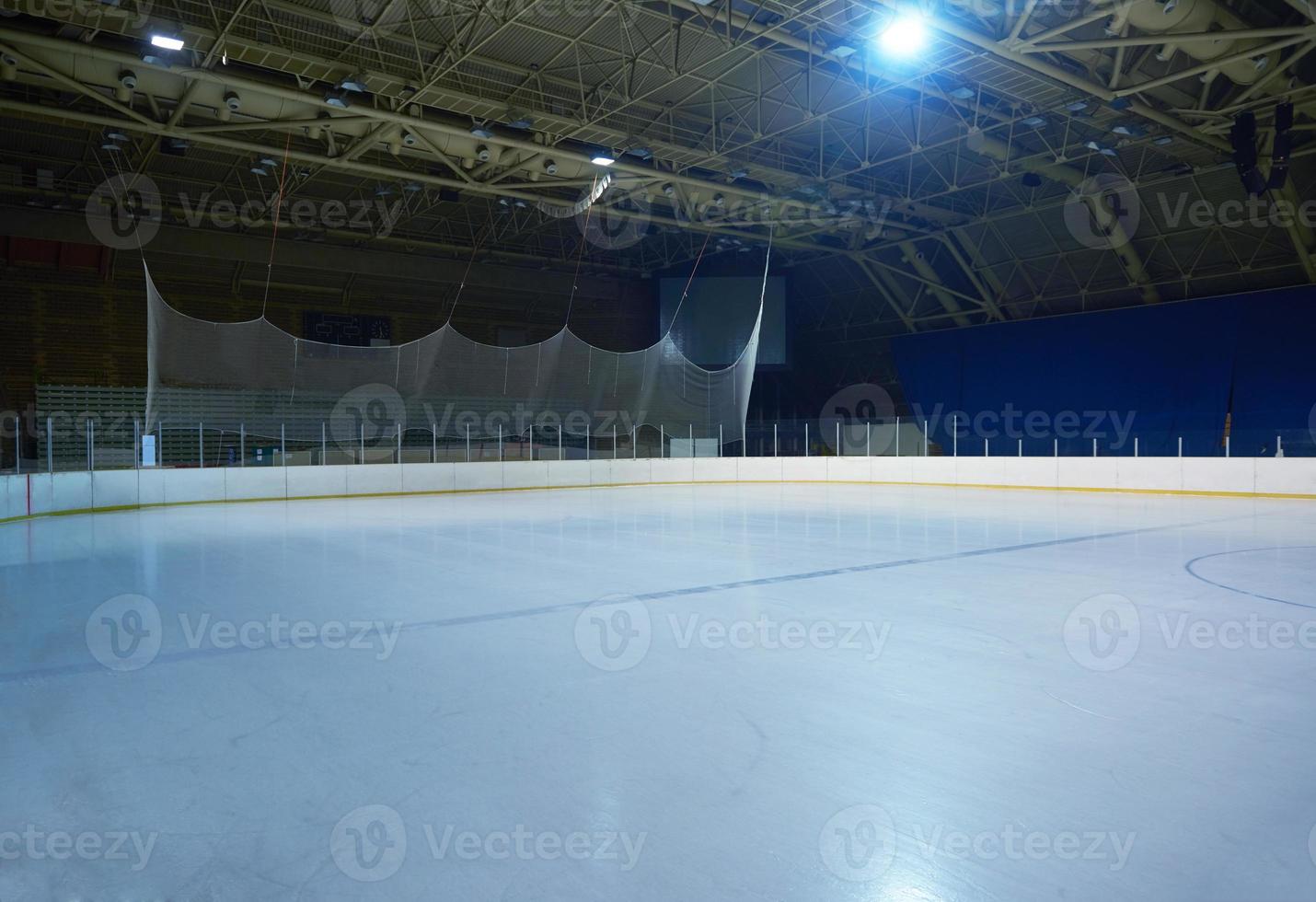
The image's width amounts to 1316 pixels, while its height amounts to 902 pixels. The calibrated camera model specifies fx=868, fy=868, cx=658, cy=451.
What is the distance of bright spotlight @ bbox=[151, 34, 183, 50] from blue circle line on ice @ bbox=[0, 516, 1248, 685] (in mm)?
11644

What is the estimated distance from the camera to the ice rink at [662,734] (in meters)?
2.36

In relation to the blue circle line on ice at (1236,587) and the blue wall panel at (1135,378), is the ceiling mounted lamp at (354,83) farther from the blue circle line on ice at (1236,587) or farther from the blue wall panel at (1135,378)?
the blue wall panel at (1135,378)

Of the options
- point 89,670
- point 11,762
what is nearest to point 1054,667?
point 11,762

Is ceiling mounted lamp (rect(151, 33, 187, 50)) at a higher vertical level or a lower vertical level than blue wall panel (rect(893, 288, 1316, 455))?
higher

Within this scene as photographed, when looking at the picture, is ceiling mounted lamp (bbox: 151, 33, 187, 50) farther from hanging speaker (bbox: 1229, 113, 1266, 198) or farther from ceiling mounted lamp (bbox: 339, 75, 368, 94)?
hanging speaker (bbox: 1229, 113, 1266, 198)

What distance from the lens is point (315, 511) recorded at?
14875 mm

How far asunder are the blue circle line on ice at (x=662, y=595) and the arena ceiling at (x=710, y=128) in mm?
8126

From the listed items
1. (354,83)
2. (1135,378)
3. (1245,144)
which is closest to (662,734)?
(354,83)

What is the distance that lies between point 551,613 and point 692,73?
44.0ft

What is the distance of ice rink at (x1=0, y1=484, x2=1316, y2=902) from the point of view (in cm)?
236

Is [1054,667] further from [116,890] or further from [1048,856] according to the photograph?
[116,890]

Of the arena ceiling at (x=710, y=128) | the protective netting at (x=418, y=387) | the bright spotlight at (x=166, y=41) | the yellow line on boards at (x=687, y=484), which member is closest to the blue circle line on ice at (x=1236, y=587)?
the arena ceiling at (x=710, y=128)
